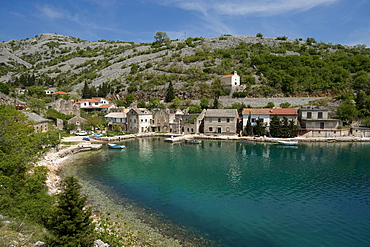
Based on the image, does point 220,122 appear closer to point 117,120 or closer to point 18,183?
point 117,120

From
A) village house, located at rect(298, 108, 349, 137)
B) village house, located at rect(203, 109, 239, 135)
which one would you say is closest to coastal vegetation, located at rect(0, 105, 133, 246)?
village house, located at rect(203, 109, 239, 135)

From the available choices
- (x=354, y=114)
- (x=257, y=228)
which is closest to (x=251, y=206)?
(x=257, y=228)

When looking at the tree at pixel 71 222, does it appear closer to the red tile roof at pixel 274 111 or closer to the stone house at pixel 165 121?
the stone house at pixel 165 121

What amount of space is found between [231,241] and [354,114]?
5002cm

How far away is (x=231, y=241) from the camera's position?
41.0ft

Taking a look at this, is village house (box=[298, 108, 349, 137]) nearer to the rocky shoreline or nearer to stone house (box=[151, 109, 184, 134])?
the rocky shoreline

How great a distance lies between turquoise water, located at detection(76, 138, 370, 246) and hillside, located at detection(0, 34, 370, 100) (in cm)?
4139

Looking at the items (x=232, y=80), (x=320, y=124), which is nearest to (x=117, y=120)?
(x=232, y=80)

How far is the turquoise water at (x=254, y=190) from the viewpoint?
44.3 feet

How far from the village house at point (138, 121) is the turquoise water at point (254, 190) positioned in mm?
15792

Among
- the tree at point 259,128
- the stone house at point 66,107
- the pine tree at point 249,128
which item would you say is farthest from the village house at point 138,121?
the tree at point 259,128

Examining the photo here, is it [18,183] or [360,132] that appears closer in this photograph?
[18,183]

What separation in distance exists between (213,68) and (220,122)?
158 feet

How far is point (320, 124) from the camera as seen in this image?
151 feet
